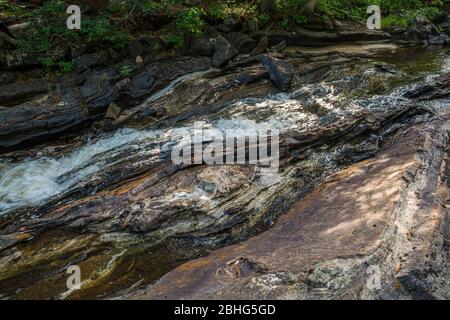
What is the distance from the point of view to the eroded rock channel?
4.55 m

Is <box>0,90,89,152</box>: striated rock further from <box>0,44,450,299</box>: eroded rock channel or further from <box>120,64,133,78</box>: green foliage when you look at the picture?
<box>120,64,133,78</box>: green foliage

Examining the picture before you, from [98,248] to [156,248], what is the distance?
84 cm

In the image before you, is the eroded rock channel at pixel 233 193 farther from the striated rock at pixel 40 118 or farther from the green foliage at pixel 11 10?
the green foliage at pixel 11 10

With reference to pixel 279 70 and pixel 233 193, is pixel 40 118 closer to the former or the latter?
pixel 233 193

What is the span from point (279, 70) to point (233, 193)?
5527 millimetres

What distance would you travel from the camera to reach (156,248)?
19.1ft

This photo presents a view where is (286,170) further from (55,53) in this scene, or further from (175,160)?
(55,53)

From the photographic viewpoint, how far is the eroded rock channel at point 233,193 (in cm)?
455

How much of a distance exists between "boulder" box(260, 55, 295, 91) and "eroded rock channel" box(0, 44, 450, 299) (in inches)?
2.4

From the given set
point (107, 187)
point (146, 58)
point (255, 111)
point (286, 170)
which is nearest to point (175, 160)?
point (107, 187)

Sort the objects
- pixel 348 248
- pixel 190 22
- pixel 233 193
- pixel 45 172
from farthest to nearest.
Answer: pixel 190 22
pixel 45 172
pixel 233 193
pixel 348 248

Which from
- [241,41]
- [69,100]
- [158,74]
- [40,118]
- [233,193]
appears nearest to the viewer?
[233,193]

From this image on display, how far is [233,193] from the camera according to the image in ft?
21.6

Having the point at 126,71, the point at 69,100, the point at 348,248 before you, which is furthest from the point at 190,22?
the point at 348,248
